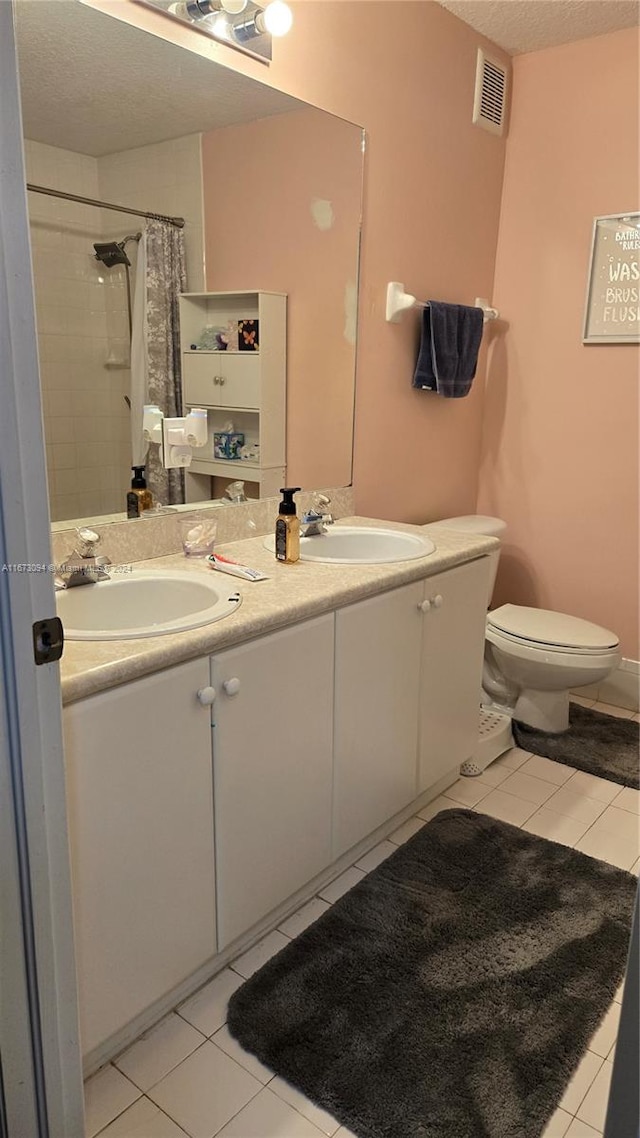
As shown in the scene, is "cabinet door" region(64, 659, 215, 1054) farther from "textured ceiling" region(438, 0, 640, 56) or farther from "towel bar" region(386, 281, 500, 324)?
"textured ceiling" region(438, 0, 640, 56)

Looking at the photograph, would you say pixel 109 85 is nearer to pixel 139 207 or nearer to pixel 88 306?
pixel 139 207

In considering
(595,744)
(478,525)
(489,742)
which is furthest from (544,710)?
(478,525)

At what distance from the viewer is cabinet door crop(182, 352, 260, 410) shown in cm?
191

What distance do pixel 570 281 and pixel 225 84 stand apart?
5.17 feet

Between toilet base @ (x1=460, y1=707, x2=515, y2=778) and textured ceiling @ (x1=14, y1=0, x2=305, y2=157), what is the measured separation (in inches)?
75.8

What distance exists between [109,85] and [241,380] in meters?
0.72

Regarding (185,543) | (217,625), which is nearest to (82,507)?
(185,543)

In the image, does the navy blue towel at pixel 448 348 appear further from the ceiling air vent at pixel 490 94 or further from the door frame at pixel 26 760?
the door frame at pixel 26 760

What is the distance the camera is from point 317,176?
215 cm

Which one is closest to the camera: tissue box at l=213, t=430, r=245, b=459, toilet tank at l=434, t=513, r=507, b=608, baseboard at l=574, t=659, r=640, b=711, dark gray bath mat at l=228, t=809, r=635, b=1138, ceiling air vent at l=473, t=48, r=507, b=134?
dark gray bath mat at l=228, t=809, r=635, b=1138

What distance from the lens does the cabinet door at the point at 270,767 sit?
1480 mm

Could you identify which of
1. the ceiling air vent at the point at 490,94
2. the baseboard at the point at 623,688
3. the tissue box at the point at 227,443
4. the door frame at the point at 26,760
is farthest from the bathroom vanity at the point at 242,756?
the ceiling air vent at the point at 490,94

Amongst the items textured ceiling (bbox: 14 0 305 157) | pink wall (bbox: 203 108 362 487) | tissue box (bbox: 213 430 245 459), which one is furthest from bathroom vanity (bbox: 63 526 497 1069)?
textured ceiling (bbox: 14 0 305 157)

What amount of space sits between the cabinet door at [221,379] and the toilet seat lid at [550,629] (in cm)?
119
